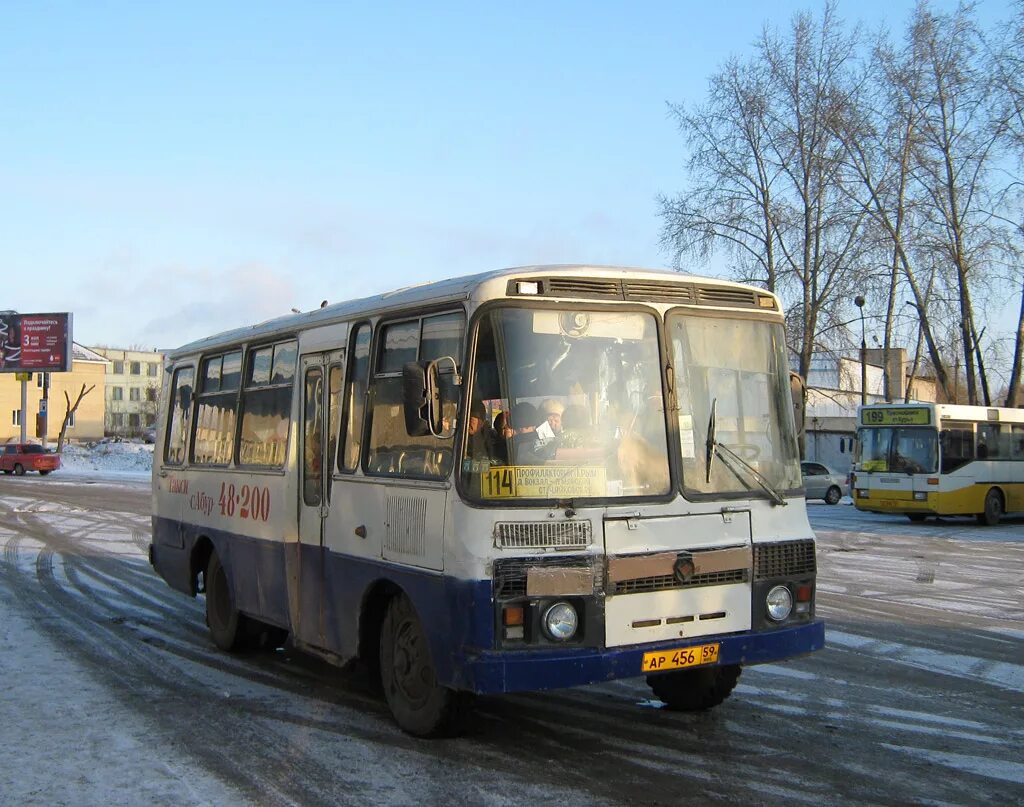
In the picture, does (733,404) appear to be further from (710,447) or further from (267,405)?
(267,405)

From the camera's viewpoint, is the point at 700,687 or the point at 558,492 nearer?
the point at 558,492

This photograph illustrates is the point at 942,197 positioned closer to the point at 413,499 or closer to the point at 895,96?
the point at 895,96

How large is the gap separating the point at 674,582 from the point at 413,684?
5.77 ft

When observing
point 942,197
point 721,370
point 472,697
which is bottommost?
point 472,697

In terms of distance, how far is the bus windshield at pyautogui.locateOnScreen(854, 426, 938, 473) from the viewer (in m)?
26.9

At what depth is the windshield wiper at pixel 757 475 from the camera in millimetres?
6859

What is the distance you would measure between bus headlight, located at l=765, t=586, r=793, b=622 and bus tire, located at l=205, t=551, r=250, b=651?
4801 mm

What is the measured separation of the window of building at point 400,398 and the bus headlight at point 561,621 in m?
0.99

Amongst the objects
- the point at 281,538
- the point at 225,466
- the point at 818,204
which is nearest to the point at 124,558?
the point at 225,466

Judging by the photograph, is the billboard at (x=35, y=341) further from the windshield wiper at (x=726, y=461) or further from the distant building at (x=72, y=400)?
the windshield wiper at (x=726, y=461)

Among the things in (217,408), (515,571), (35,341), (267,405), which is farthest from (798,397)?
(35,341)

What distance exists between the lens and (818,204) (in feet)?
138

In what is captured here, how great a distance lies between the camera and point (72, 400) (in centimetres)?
11675

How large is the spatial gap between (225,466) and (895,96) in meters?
36.3
